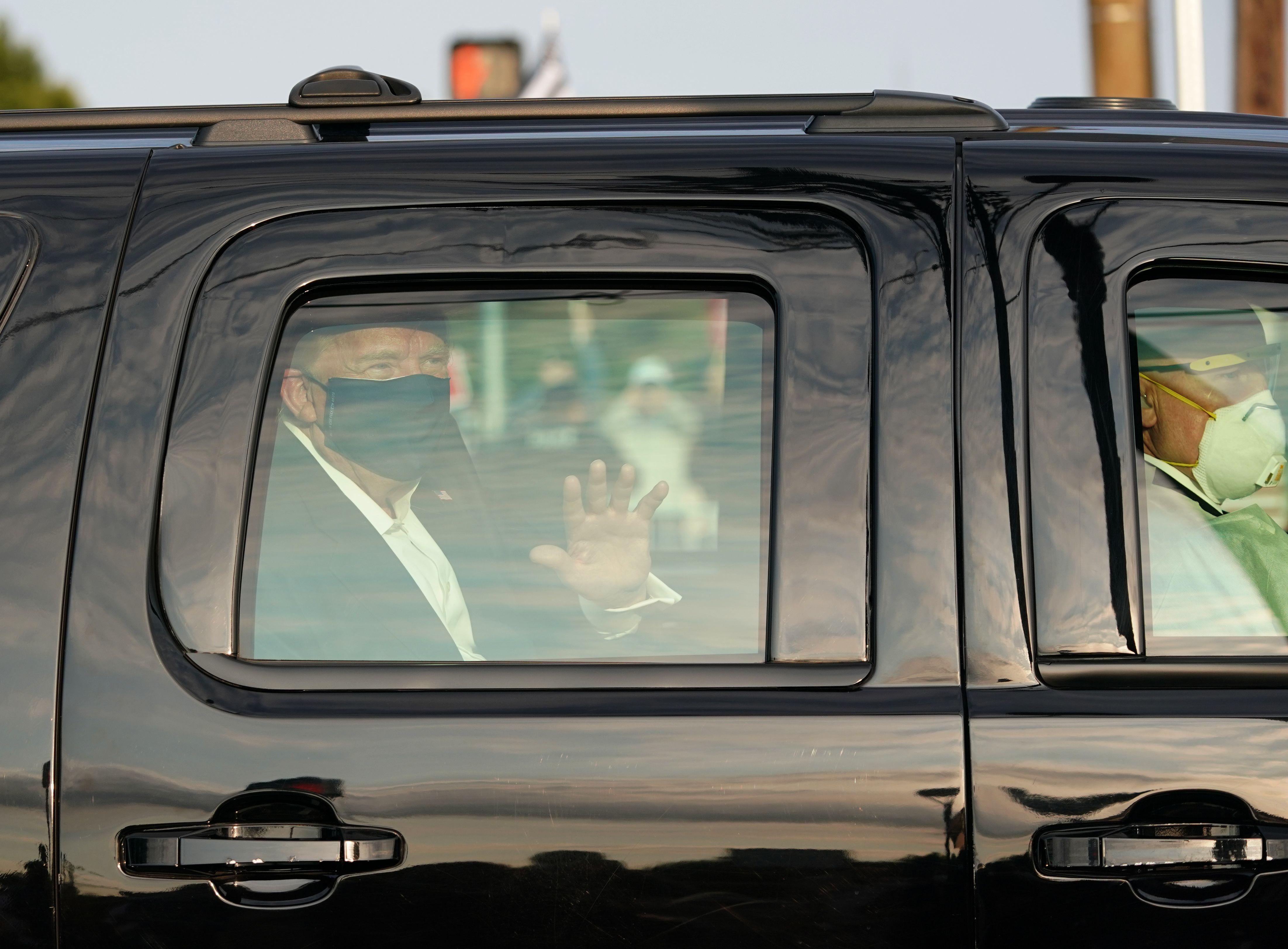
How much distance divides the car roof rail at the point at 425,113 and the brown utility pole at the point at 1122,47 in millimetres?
4205

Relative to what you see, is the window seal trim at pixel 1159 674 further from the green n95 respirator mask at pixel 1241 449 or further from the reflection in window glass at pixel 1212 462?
the green n95 respirator mask at pixel 1241 449

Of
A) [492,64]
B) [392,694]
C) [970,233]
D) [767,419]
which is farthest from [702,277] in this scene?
[492,64]

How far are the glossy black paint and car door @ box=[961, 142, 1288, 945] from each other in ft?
3.61

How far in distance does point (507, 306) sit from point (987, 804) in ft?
2.82

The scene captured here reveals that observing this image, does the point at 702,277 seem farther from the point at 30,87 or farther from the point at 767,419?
the point at 30,87

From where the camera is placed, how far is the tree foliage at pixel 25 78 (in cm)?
3822

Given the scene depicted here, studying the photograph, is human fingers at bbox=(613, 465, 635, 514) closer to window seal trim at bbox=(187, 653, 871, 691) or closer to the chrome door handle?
window seal trim at bbox=(187, 653, 871, 691)

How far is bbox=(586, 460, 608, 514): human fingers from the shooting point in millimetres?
1750

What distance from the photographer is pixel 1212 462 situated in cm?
181

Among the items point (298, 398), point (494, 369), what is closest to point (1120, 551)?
point (494, 369)

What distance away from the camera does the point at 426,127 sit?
2.04m

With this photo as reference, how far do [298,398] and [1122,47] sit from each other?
4990 mm

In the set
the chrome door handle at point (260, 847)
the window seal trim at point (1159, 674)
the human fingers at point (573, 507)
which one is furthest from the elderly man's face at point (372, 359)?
the window seal trim at point (1159, 674)

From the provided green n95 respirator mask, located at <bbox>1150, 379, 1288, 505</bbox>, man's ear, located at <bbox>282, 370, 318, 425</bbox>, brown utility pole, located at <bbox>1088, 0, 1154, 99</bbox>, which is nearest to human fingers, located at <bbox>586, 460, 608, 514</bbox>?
man's ear, located at <bbox>282, 370, 318, 425</bbox>
